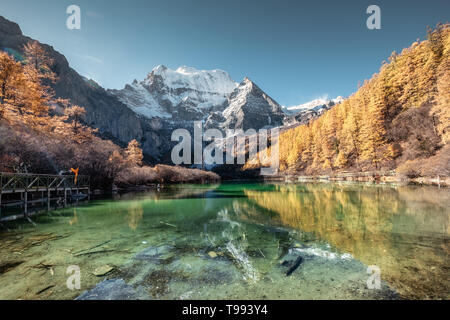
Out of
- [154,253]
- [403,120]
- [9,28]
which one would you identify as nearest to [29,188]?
Answer: [154,253]

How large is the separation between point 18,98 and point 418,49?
6468cm

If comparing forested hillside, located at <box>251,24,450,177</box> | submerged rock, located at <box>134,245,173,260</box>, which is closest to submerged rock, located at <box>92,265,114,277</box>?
submerged rock, located at <box>134,245,173,260</box>

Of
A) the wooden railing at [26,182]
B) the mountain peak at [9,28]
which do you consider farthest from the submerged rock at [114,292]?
the mountain peak at [9,28]

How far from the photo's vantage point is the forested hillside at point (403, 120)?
26.0 m

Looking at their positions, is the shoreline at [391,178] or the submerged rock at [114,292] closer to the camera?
the submerged rock at [114,292]

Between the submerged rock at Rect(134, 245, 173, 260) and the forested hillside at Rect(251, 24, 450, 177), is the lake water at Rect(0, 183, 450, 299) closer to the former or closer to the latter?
the submerged rock at Rect(134, 245, 173, 260)

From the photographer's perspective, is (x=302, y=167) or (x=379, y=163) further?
(x=302, y=167)

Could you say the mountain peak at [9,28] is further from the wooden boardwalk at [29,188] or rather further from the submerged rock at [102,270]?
the submerged rock at [102,270]

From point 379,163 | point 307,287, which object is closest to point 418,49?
point 379,163

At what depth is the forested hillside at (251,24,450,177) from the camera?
2602 centimetres

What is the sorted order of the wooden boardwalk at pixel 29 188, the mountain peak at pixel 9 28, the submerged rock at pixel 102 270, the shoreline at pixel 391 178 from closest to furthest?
the submerged rock at pixel 102 270 < the wooden boardwalk at pixel 29 188 < the shoreline at pixel 391 178 < the mountain peak at pixel 9 28

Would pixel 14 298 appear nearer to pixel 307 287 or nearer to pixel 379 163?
pixel 307 287

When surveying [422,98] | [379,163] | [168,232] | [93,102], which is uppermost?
[93,102]
